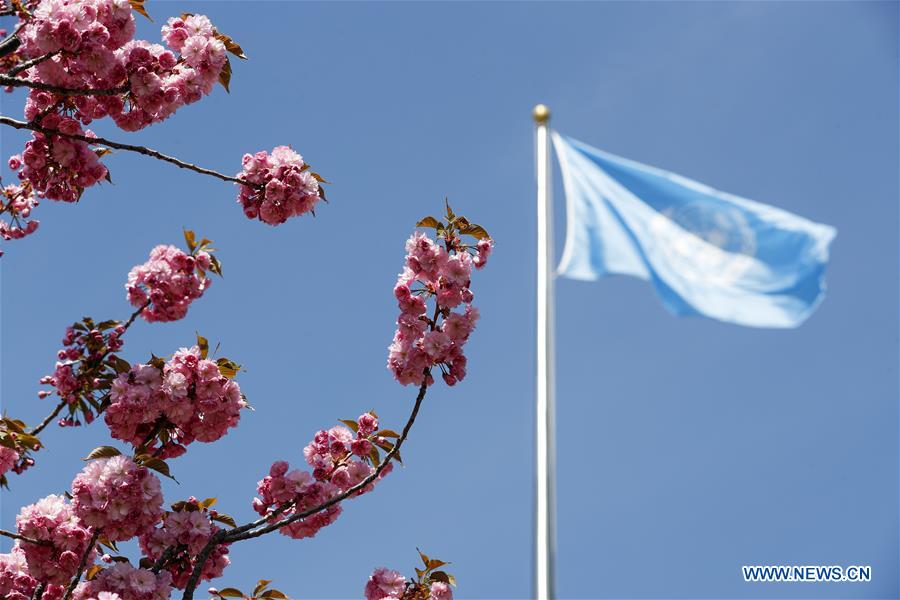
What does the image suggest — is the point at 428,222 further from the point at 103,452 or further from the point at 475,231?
the point at 103,452

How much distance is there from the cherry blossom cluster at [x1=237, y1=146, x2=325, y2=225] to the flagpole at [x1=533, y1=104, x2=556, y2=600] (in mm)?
1630

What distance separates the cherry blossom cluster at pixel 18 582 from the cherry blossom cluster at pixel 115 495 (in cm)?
67

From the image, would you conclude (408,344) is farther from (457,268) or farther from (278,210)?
(278,210)

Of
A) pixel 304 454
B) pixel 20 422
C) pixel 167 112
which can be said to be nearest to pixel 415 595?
pixel 304 454

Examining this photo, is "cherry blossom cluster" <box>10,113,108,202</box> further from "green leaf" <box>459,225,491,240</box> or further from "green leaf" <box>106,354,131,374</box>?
"green leaf" <box>459,225,491,240</box>

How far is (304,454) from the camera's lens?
610 centimetres

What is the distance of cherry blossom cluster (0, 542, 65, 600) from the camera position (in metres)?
5.37

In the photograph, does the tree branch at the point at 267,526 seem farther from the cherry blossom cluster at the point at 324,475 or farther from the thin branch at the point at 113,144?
the thin branch at the point at 113,144

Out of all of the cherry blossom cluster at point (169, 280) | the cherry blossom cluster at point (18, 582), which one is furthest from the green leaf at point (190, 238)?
the cherry blossom cluster at point (18, 582)

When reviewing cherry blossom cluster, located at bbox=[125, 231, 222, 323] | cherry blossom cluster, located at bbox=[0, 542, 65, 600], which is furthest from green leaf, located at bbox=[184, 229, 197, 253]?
cherry blossom cluster, located at bbox=[0, 542, 65, 600]

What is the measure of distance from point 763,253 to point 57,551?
18.6 ft

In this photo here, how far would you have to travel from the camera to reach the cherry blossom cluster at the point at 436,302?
18.7 ft

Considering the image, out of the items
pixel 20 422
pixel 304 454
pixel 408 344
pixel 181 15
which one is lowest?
Result: pixel 20 422

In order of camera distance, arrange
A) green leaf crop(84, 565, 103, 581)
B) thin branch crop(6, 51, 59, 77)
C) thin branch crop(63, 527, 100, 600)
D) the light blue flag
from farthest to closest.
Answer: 1. the light blue flag
2. green leaf crop(84, 565, 103, 581)
3. thin branch crop(6, 51, 59, 77)
4. thin branch crop(63, 527, 100, 600)
